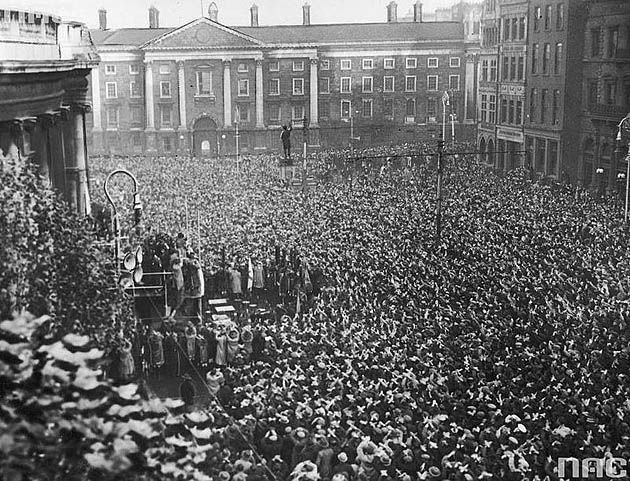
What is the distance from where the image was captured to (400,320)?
20375 millimetres

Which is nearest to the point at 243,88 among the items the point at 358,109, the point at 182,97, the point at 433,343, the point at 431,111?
the point at 182,97

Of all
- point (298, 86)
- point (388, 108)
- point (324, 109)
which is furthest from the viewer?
point (298, 86)

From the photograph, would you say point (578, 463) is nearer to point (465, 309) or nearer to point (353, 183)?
point (465, 309)

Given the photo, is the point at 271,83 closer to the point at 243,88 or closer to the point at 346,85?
the point at 243,88

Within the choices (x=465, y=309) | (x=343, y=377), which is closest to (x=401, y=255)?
(x=465, y=309)

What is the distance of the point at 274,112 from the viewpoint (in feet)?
183

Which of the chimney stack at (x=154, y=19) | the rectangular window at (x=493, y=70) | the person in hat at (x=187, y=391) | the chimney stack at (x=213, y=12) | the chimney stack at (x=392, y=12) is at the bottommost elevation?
the person in hat at (x=187, y=391)

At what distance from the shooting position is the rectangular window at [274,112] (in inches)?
2183

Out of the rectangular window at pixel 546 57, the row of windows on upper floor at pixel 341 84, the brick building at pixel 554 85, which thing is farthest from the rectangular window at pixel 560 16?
the row of windows on upper floor at pixel 341 84

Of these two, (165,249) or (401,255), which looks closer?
(401,255)

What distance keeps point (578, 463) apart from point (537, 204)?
21697 mm

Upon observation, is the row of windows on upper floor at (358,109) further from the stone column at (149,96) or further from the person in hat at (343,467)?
the person in hat at (343,467)

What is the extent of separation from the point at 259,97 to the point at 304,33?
200 inches

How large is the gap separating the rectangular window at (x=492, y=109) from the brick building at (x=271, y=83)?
3.30 meters
